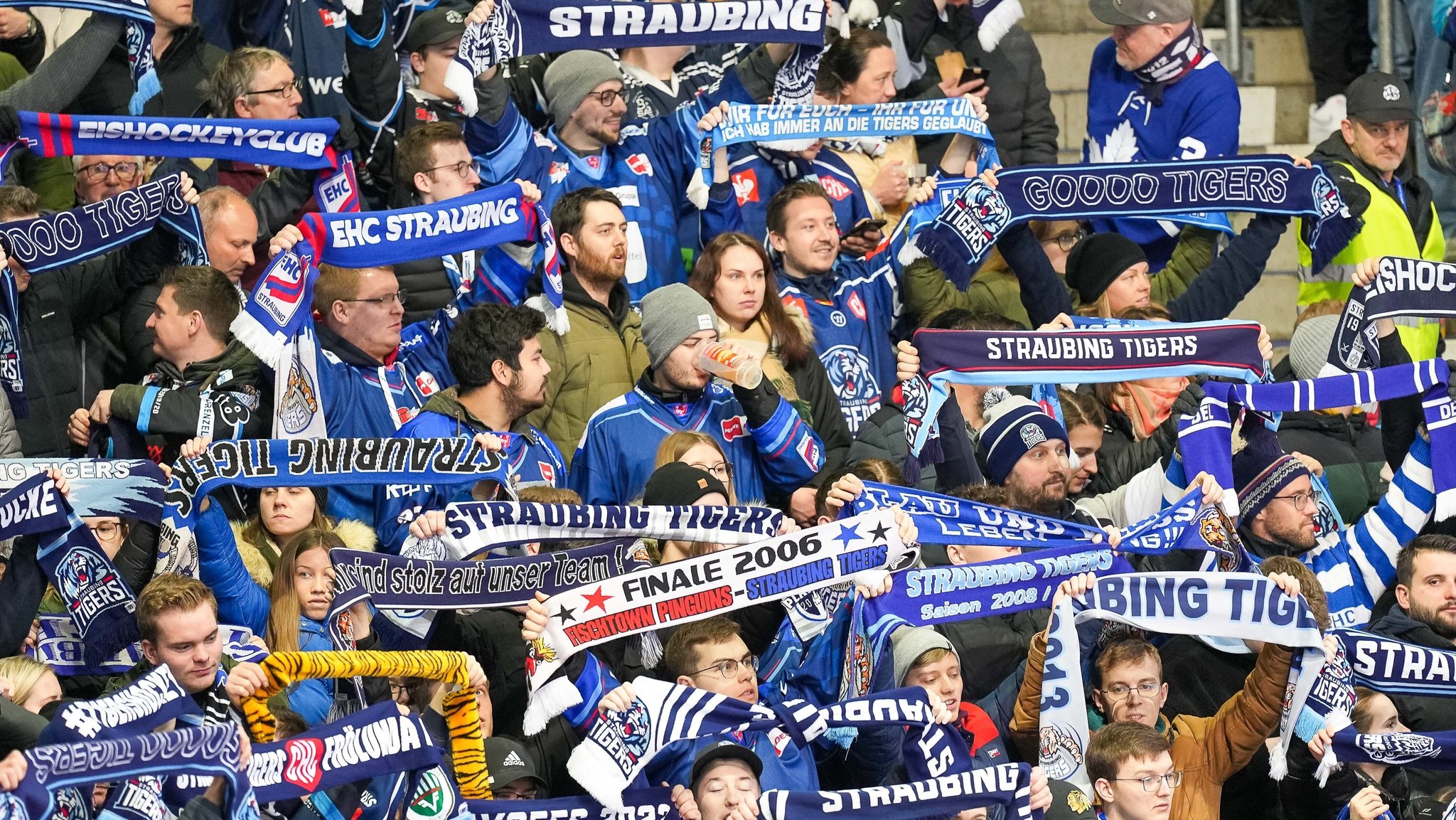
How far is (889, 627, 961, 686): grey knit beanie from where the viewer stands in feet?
23.9

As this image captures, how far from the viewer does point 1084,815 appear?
22.8 ft

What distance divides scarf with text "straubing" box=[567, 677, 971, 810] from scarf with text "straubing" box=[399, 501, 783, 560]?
59 cm

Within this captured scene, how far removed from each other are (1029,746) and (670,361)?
1.85 metres

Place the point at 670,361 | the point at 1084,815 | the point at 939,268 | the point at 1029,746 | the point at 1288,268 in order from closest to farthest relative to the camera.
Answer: the point at 1084,815 → the point at 1029,746 → the point at 670,361 → the point at 939,268 → the point at 1288,268

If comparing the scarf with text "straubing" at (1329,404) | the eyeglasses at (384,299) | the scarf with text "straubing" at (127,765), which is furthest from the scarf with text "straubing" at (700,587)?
the eyeglasses at (384,299)

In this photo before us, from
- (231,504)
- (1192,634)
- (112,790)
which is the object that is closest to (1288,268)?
(1192,634)

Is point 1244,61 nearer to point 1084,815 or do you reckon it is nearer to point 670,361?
point 670,361

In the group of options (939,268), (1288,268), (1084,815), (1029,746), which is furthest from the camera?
(1288,268)

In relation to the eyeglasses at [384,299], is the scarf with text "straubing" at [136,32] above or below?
above

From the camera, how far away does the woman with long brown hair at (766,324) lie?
8617mm

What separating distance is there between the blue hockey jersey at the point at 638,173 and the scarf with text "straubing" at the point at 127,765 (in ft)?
12.3

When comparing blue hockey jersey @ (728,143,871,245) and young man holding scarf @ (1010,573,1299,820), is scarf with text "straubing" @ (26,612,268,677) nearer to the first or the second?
young man holding scarf @ (1010,573,1299,820)

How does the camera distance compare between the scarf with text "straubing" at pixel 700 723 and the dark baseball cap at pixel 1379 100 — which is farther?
the dark baseball cap at pixel 1379 100

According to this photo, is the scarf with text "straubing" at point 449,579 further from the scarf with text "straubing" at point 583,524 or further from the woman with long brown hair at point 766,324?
the woman with long brown hair at point 766,324
